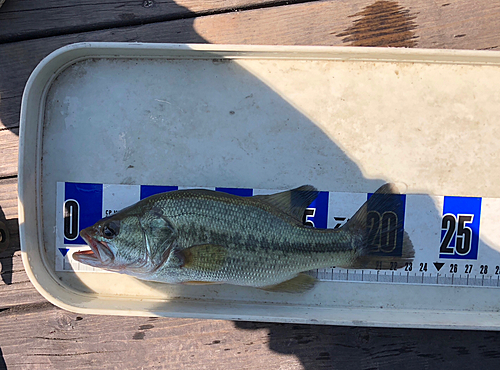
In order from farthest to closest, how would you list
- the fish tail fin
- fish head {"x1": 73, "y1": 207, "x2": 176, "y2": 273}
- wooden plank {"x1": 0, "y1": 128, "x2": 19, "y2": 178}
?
wooden plank {"x1": 0, "y1": 128, "x2": 19, "y2": 178}, the fish tail fin, fish head {"x1": 73, "y1": 207, "x2": 176, "y2": 273}

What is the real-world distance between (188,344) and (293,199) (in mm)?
1130

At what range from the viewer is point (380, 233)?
163 cm

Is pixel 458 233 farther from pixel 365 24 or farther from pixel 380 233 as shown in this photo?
pixel 365 24

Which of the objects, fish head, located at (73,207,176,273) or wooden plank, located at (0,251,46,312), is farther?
wooden plank, located at (0,251,46,312)

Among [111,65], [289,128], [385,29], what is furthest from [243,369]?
[385,29]

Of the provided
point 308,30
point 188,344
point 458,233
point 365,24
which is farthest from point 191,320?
point 365,24

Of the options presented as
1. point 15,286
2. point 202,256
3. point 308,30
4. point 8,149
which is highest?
point 308,30

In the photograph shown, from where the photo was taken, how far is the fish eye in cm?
144

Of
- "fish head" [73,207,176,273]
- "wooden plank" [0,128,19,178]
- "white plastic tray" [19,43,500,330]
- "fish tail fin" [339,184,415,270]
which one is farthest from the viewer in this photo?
"wooden plank" [0,128,19,178]

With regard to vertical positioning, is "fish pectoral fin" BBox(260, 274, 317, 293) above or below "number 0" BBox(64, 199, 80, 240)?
below

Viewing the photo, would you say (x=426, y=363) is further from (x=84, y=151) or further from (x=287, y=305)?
(x=84, y=151)

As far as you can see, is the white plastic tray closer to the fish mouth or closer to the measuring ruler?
the measuring ruler

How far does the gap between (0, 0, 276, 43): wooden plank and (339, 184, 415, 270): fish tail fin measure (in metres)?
1.33

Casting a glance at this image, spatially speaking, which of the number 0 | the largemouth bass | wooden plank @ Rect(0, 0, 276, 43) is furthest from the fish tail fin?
the number 0
